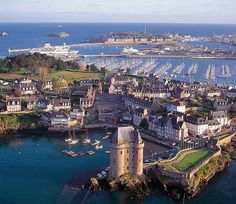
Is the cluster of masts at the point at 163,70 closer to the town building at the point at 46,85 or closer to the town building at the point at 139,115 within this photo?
the town building at the point at 46,85

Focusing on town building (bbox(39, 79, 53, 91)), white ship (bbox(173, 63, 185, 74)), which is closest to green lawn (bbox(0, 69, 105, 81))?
town building (bbox(39, 79, 53, 91))

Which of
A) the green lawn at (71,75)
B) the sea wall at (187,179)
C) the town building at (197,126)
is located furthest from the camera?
the green lawn at (71,75)

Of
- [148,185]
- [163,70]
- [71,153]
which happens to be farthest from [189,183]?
[163,70]

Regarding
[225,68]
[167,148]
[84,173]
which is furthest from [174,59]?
[84,173]

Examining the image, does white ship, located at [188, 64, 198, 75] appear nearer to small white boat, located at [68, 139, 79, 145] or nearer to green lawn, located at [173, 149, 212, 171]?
small white boat, located at [68, 139, 79, 145]

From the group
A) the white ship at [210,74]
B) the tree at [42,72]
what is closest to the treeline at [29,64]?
the tree at [42,72]

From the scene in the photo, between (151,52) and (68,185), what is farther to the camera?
(151,52)

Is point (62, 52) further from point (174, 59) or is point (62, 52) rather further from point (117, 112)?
point (117, 112)
